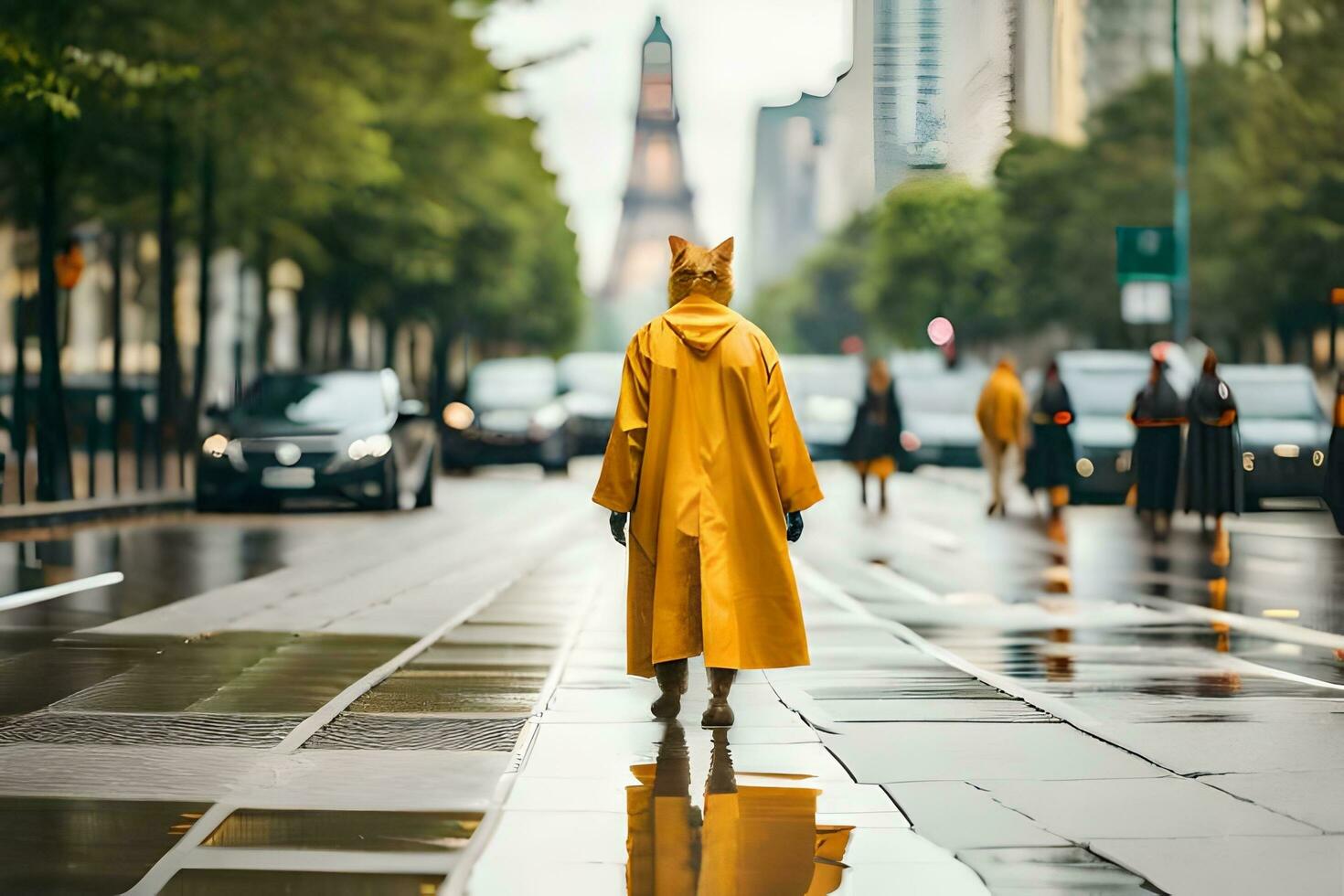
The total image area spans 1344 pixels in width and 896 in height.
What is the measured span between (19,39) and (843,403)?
23435mm

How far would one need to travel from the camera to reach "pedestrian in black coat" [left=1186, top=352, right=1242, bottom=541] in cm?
2064

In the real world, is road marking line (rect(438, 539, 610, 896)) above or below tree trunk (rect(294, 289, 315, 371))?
below

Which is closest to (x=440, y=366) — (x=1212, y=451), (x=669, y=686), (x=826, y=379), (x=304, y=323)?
(x=304, y=323)

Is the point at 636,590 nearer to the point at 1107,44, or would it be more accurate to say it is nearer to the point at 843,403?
the point at 843,403

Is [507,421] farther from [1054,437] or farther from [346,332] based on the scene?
[1054,437]

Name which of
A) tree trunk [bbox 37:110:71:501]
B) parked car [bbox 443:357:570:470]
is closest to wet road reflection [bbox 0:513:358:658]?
tree trunk [bbox 37:110:71:501]

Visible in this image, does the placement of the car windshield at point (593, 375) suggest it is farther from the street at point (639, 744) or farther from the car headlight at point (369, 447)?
the street at point (639, 744)

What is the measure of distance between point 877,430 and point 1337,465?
8.67 meters

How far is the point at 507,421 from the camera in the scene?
121 ft

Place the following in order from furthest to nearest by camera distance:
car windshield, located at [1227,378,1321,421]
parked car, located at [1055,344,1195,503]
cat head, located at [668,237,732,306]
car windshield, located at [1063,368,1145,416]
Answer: car windshield, located at [1063,368,1145,416]
parked car, located at [1055,344,1195,503]
car windshield, located at [1227,378,1321,421]
cat head, located at [668,237,732,306]

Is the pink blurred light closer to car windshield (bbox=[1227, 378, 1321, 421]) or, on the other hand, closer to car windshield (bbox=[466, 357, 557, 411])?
car windshield (bbox=[466, 357, 557, 411])

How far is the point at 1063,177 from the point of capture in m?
53.8

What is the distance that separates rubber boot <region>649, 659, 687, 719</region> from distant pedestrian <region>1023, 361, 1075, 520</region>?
18.0m

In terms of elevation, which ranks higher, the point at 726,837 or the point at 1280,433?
the point at 1280,433
